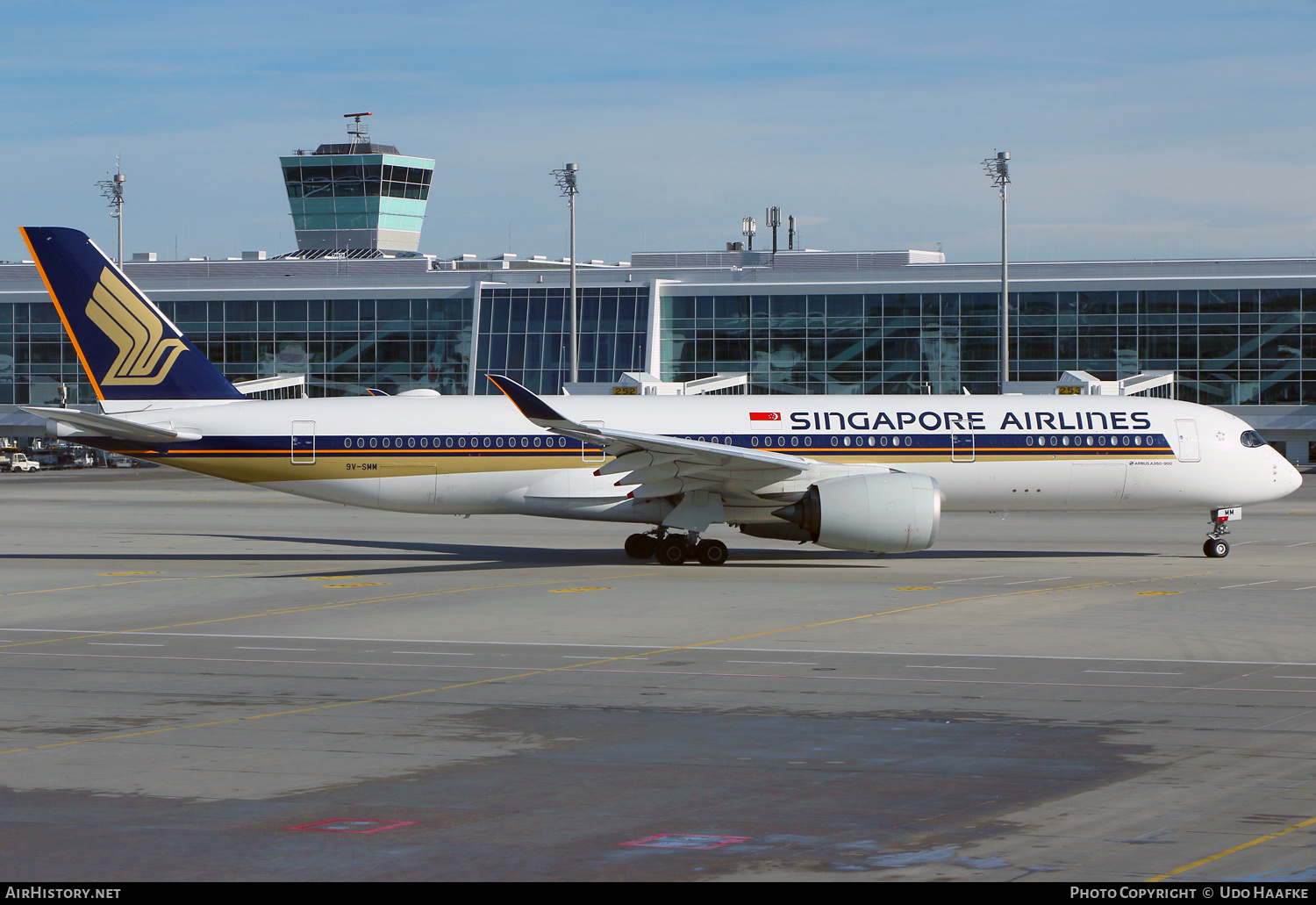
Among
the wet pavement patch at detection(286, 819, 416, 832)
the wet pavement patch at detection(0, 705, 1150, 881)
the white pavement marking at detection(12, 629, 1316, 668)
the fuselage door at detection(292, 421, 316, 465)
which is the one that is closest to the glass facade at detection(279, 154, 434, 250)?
the fuselage door at detection(292, 421, 316, 465)

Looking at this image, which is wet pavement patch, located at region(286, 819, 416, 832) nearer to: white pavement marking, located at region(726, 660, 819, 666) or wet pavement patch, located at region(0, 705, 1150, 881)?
wet pavement patch, located at region(0, 705, 1150, 881)

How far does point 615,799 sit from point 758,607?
14509 millimetres

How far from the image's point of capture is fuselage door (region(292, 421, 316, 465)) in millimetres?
36906

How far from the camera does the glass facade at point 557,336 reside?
10625cm

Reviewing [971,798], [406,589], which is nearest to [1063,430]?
[406,589]

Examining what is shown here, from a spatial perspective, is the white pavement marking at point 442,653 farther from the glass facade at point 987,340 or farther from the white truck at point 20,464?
the white truck at point 20,464

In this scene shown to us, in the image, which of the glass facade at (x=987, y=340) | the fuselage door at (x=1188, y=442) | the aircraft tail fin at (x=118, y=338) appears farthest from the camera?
the glass facade at (x=987, y=340)

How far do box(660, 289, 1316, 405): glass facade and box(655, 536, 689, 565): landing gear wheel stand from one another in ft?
220

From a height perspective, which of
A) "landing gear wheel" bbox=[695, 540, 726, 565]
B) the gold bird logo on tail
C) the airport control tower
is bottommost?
"landing gear wheel" bbox=[695, 540, 726, 565]

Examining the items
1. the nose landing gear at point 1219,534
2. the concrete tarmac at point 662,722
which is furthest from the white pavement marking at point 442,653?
the nose landing gear at point 1219,534

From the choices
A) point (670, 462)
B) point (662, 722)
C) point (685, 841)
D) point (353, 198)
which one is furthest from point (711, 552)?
point (353, 198)

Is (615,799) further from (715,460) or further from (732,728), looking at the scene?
(715,460)

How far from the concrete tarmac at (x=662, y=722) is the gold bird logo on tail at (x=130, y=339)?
5560 mm

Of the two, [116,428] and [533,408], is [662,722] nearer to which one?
[533,408]
